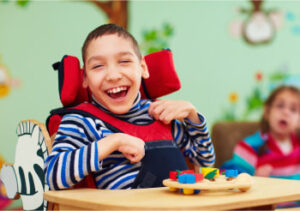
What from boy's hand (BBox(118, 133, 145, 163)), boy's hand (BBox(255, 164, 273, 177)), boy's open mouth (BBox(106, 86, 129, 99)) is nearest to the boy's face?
boy's open mouth (BBox(106, 86, 129, 99))

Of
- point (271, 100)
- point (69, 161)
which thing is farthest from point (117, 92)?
point (271, 100)

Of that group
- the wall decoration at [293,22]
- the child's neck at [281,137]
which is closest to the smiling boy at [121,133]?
the child's neck at [281,137]

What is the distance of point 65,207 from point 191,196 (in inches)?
10.1

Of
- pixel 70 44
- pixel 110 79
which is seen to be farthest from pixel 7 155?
pixel 110 79

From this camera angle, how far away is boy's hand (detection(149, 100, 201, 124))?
110 cm

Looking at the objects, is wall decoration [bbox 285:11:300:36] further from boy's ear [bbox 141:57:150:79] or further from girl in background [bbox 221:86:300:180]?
boy's ear [bbox 141:57:150:79]

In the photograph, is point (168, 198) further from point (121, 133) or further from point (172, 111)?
point (172, 111)

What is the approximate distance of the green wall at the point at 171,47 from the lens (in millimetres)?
2260

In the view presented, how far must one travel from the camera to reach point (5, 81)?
7.35 feet

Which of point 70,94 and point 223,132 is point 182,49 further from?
point 70,94

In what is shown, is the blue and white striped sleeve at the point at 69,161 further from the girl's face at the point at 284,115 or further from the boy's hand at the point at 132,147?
the girl's face at the point at 284,115

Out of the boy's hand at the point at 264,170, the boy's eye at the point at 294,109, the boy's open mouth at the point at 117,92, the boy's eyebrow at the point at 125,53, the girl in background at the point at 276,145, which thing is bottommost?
the boy's hand at the point at 264,170

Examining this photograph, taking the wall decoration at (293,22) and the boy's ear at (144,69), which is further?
the wall decoration at (293,22)

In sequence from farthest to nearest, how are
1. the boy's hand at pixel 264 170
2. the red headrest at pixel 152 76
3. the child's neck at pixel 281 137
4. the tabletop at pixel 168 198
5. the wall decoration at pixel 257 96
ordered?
the wall decoration at pixel 257 96
the child's neck at pixel 281 137
the boy's hand at pixel 264 170
the red headrest at pixel 152 76
the tabletop at pixel 168 198
